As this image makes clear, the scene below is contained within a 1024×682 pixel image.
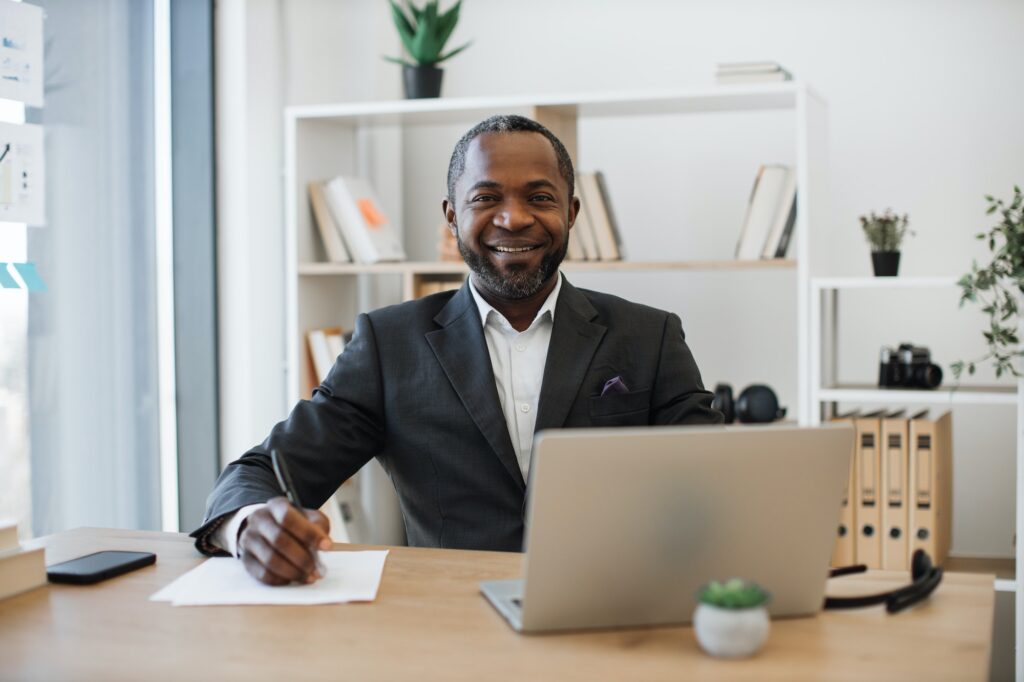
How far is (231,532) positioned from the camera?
4.84 ft

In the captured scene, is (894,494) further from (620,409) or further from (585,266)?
(620,409)

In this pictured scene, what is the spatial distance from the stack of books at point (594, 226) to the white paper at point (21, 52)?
1.55m

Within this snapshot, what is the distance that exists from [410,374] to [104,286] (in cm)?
147

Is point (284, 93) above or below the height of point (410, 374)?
above

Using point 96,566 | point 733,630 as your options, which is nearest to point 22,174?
point 96,566

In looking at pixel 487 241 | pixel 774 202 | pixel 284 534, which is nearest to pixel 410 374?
pixel 487 241

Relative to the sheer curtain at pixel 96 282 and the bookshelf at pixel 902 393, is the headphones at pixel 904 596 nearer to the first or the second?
the bookshelf at pixel 902 393

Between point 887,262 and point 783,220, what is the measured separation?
32 cm

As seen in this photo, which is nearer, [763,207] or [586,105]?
[763,207]

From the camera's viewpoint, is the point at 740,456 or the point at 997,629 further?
the point at 997,629

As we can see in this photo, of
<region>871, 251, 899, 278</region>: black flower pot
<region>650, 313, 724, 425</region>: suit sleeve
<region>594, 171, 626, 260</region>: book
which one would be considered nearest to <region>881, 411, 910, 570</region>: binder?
<region>871, 251, 899, 278</region>: black flower pot

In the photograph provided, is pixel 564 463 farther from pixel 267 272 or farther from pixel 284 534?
pixel 267 272

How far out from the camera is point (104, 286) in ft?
9.89

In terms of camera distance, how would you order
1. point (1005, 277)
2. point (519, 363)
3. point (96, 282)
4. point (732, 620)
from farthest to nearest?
1. point (96, 282)
2. point (1005, 277)
3. point (519, 363)
4. point (732, 620)
